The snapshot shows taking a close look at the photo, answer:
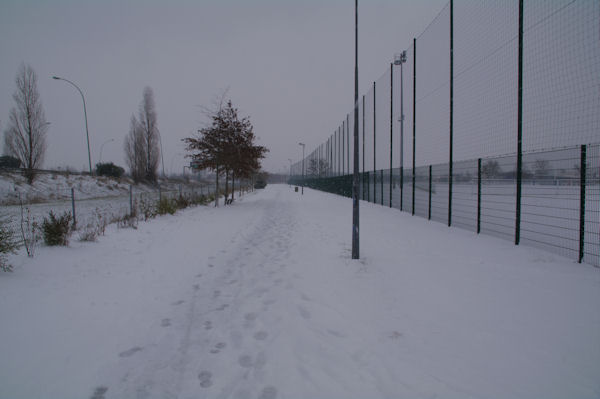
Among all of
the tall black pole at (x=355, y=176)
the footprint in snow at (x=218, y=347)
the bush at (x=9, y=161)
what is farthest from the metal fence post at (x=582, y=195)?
the bush at (x=9, y=161)

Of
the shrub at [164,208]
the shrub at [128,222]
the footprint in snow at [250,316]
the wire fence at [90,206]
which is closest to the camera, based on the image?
the footprint in snow at [250,316]

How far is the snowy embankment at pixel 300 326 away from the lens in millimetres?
2258

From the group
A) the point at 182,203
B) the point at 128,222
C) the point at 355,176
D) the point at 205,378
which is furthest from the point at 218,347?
the point at 182,203

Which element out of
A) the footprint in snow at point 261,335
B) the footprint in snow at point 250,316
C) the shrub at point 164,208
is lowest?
the footprint in snow at point 261,335

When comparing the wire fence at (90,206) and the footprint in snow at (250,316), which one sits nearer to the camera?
the footprint in snow at (250,316)

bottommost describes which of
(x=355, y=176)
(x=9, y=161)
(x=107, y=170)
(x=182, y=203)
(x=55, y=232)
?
(x=55, y=232)

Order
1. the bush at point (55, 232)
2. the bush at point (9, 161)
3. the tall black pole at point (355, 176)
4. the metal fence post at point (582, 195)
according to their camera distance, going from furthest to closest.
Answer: the bush at point (9, 161) < the bush at point (55, 232) < the tall black pole at point (355, 176) < the metal fence post at point (582, 195)

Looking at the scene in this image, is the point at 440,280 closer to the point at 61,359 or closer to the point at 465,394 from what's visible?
the point at 465,394

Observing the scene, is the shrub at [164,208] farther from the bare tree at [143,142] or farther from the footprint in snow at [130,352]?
the bare tree at [143,142]

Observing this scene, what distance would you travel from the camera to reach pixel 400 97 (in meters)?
16.7

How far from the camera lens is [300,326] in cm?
318

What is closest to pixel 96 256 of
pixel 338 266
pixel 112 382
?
pixel 112 382

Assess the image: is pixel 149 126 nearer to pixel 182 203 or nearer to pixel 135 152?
A: pixel 135 152

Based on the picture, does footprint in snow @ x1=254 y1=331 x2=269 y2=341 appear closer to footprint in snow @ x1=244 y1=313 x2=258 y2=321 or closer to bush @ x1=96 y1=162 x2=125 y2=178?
footprint in snow @ x1=244 y1=313 x2=258 y2=321
